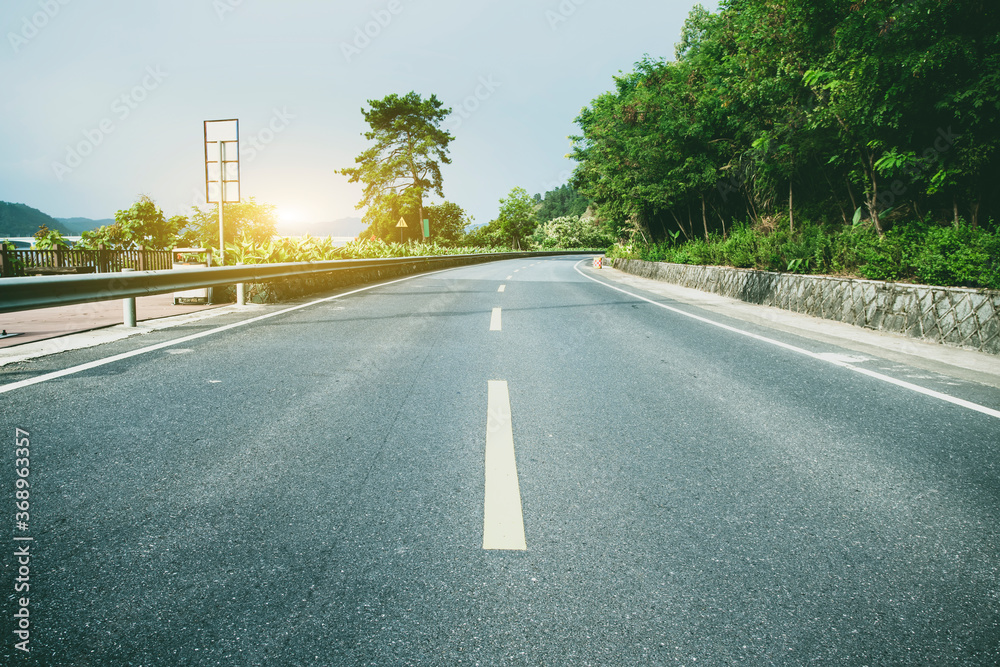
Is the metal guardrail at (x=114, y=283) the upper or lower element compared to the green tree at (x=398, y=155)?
lower

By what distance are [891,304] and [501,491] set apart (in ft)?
28.3

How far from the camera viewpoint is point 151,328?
7664 mm

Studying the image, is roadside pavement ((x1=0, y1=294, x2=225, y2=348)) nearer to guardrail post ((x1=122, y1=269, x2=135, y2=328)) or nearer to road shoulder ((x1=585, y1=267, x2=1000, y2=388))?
guardrail post ((x1=122, y1=269, x2=135, y2=328))

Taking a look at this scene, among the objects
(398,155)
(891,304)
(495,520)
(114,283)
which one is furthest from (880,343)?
(398,155)

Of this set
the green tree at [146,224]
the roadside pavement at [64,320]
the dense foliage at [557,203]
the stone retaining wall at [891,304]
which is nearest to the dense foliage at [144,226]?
the green tree at [146,224]

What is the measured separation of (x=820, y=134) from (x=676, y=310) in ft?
19.9

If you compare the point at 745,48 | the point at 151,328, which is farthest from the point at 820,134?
the point at 151,328

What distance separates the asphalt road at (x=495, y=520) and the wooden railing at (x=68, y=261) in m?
16.2

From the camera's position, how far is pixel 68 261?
20.6 meters

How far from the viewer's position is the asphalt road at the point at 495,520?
1.79 m

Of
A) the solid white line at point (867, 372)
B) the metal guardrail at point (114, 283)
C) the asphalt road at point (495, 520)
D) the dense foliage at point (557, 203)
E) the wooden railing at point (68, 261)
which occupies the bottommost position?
the asphalt road at point (495, 520)

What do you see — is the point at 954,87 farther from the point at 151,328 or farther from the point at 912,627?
the point at 151,328

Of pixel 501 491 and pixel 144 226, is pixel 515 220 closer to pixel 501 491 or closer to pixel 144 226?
pixel 144 226

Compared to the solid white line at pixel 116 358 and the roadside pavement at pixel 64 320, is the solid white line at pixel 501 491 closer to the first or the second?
the solid white line at pixel 116 358
